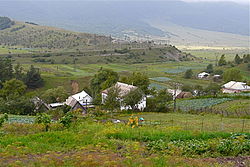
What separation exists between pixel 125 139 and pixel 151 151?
2.17 metres

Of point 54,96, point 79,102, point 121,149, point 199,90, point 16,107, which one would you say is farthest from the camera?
point 199,90

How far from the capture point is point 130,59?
396 ft

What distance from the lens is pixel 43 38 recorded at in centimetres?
15712

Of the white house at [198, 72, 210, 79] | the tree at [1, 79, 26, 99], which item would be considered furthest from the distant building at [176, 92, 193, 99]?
the white house at [198, 72, 210, 79]

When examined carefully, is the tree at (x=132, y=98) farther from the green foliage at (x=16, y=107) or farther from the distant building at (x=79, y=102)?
the green foliage at (x=16, y=107)

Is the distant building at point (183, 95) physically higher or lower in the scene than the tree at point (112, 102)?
lower

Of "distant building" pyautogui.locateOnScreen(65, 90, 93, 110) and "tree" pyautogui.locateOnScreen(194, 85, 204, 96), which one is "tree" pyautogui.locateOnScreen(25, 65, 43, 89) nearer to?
"distant building" pyautogui.locateOnScreen(65, 90, 93, 110)

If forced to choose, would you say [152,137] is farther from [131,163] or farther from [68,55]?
[68,55]

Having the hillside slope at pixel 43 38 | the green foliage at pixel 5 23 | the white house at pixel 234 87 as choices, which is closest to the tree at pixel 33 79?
the white house at pixel 234 87

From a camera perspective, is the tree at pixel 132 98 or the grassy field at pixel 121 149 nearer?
the grassy field at pixel 121 149

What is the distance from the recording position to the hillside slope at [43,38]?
145750 mm

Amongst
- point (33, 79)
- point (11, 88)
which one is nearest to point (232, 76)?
point (33, 79)

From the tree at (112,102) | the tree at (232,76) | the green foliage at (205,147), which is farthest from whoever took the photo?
the tree at (232,76)

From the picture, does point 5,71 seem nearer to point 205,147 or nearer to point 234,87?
point 234,87
